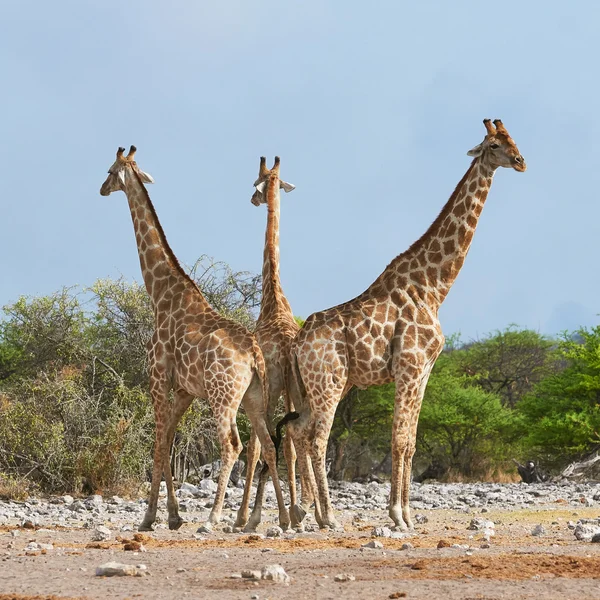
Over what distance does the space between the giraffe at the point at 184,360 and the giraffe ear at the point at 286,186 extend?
89.5 inches

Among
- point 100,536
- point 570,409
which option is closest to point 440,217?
point 100,536

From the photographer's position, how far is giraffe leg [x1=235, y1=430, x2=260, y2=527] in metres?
10.1

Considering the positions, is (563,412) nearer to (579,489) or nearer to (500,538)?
(579,489)

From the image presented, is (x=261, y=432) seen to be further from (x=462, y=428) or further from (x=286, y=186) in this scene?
(x=462, y=428)

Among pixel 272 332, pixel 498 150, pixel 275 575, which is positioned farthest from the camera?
pixel 272 332

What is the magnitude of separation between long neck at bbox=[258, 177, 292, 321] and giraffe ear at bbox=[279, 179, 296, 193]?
0.94 feet

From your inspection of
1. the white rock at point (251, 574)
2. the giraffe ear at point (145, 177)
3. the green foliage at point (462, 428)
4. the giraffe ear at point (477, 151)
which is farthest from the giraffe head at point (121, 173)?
the green foliage at point (462, 428)

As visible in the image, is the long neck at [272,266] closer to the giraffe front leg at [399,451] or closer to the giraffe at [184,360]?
the giraffe at [184,360]

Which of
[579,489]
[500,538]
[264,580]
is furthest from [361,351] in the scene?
[579,489]

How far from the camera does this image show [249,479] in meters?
10.2

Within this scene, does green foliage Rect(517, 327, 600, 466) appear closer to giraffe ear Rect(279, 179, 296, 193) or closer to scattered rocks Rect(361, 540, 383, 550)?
giraffe ear Rect(279, 179, 296, 193)

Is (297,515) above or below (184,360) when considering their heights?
below

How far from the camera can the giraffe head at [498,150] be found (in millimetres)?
10523

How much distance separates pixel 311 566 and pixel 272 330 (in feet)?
15.0
